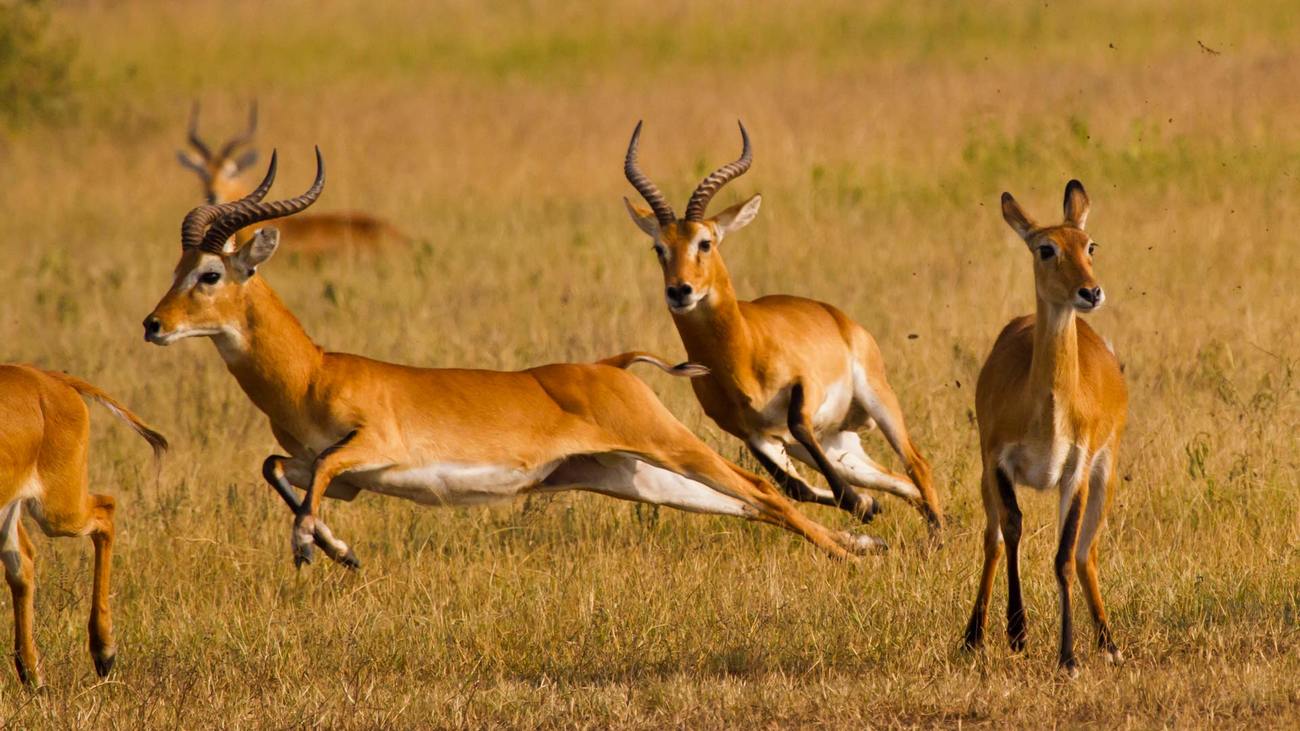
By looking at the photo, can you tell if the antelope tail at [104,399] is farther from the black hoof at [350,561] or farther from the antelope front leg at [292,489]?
the black hoof at [350,561]

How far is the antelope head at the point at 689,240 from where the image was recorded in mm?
7988

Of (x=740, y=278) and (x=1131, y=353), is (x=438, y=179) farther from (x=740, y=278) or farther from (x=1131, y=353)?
(x=1131, y=353)

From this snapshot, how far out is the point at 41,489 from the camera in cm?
629

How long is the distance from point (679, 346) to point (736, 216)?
8.11 feet

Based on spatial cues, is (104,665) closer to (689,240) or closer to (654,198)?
(689,240)

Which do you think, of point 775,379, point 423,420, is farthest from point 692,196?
point 423,420

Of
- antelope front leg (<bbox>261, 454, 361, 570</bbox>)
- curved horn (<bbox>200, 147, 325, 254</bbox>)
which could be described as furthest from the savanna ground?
curved horn (<bbox>200, 147, 325, 254</bbox>)

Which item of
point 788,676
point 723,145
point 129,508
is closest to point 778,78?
point 723,145

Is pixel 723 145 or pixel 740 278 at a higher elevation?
pixel 723 145

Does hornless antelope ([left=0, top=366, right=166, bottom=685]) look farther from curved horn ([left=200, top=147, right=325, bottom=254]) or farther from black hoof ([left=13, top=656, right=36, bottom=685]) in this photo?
curved horn ([left=200, top=147, right=325, bottom=254])

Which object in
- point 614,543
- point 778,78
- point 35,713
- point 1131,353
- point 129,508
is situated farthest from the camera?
point 778,78

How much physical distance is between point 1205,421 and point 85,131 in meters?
18.2

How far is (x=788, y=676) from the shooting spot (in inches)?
236

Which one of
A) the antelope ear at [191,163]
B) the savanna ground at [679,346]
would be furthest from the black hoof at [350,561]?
the antelope ear at [191,163]
